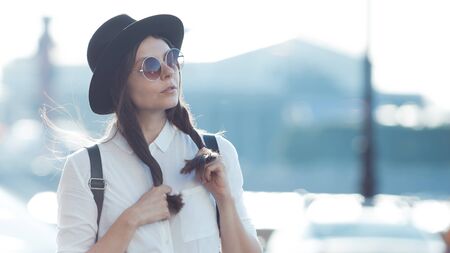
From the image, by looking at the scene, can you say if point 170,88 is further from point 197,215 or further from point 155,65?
point 197,215

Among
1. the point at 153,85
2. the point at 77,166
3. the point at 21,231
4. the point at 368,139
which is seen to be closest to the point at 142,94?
the point at 153,85

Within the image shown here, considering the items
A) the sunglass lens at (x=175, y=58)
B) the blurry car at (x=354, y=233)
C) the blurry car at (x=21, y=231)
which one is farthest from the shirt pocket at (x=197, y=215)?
the blurry car at (x=354, y=233)

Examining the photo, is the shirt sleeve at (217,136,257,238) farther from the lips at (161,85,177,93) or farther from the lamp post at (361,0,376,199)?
the lamp post at (361,0,376,199)

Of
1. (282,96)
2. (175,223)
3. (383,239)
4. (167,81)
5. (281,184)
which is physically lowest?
(281,184)

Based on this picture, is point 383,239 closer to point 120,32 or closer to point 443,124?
point 120,32

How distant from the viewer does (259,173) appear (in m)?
45.2

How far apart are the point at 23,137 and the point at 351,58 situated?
19362 mm

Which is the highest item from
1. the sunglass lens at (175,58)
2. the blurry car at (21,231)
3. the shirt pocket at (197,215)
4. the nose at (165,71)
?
the sunglass lens at (175,58)

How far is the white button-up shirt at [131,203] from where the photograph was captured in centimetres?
296

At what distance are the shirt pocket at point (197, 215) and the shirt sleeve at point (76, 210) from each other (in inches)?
9.4

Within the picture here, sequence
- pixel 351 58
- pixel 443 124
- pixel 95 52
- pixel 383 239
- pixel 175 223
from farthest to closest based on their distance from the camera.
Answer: pixel 351 58 → pixel 443 124 → pixel 383 239 → pixel 95 52 → pixel 175 223

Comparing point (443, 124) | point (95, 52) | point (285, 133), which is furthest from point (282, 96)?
point (95, 52)

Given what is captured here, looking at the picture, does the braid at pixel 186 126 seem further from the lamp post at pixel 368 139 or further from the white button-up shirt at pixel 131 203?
the lamp post at pixel 368 139

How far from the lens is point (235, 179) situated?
3.11 metres
